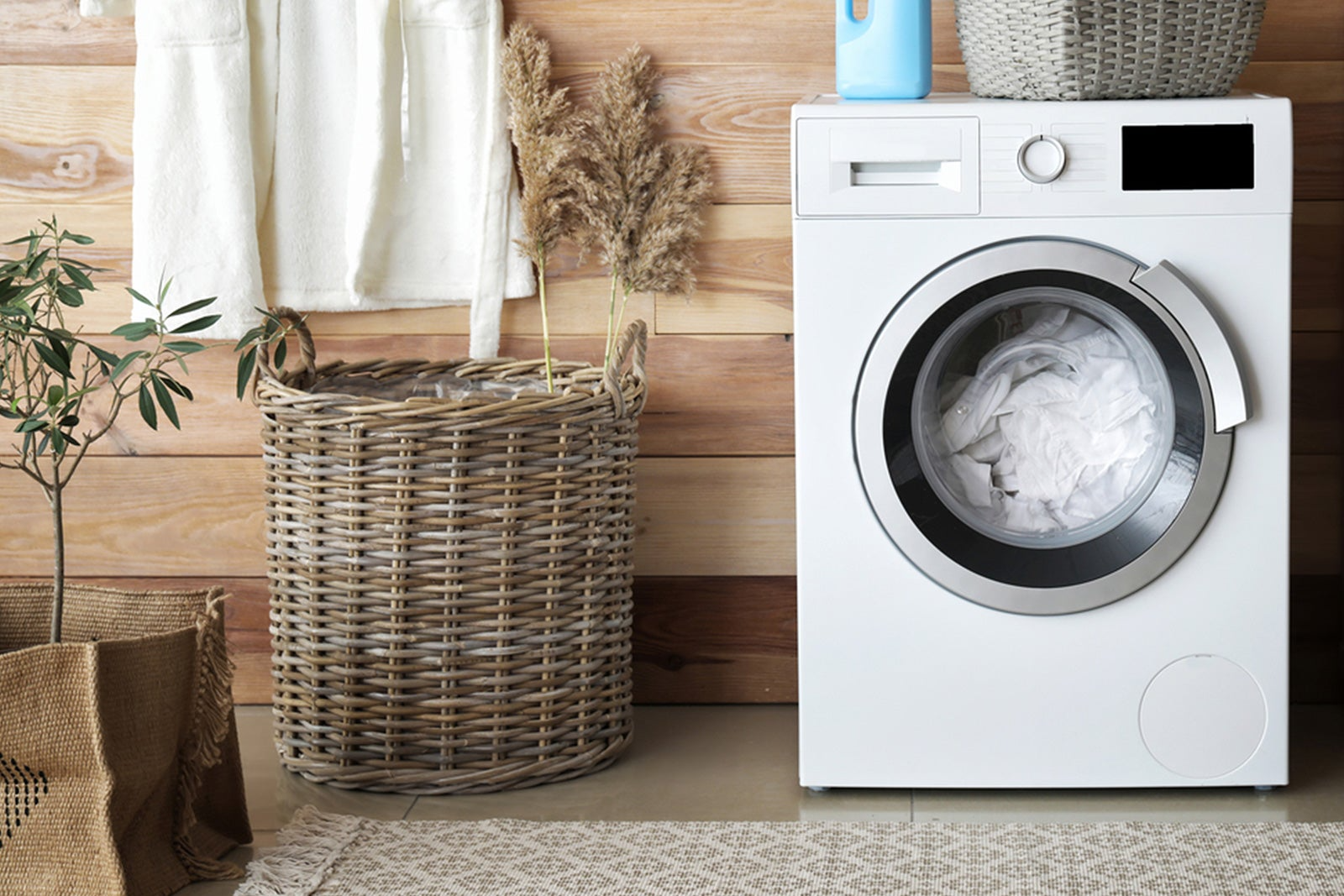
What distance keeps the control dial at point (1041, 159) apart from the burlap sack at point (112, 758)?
3.37 feet

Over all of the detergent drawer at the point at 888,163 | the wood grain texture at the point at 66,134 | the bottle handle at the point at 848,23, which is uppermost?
the bottle handle at the point at 848,23

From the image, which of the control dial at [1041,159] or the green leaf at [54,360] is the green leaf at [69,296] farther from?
the control dial at [1041,159]

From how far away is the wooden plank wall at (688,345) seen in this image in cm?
191

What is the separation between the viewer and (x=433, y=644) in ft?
5.35

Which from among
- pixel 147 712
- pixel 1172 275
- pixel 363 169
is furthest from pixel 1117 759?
pixel 363 169

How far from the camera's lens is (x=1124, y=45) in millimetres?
1522

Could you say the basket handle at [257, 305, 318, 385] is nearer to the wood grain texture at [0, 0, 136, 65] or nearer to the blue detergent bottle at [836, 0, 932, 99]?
the wood grain texture at [0, 0, 136, 65]

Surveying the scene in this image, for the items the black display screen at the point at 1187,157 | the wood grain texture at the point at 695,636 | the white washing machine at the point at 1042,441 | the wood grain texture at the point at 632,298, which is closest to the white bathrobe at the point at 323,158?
the wood grain texture at the point at 632,298

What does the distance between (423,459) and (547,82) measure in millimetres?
605

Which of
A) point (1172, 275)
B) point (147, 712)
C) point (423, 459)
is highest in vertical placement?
point (1172, 275)

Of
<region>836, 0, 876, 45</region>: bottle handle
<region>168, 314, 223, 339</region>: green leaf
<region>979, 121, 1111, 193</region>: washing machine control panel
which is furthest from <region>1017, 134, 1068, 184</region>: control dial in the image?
<region>168, 314, 223, 339</region>: green leaf

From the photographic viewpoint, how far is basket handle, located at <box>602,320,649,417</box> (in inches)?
65.4

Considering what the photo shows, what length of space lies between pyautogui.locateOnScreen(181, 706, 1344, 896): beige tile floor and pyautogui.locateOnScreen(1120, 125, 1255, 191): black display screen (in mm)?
730

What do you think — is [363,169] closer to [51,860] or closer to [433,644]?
[433,644]
